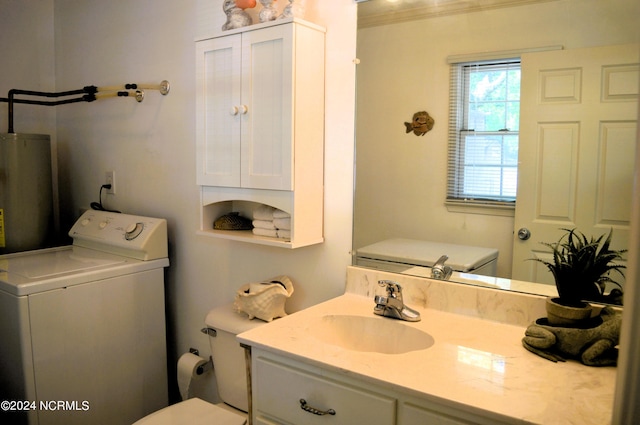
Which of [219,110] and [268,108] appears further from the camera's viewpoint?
[219,110]

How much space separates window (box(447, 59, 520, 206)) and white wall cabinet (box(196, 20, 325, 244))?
1.57 feet

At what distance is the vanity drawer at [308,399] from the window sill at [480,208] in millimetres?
702

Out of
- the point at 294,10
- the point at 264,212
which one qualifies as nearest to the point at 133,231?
the point at 264,212

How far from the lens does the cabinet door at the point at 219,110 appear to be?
1.81 metres

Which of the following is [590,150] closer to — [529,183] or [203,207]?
[529,183]

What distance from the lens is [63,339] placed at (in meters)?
1.98

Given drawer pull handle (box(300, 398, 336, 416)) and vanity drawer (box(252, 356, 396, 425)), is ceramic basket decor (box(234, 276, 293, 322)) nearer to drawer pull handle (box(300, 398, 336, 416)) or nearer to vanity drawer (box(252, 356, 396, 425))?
vanity drawer (box(252, 356, 396, 425))

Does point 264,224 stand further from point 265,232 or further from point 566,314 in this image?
point 566,314

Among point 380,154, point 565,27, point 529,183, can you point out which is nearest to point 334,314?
point 380,154

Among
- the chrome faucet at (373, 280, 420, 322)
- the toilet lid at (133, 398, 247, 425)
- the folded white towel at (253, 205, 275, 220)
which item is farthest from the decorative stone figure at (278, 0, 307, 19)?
the toilet lid at (133, 398, 247, 425)

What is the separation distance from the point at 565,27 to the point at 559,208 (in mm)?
512

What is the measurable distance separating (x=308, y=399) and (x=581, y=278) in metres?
0.78

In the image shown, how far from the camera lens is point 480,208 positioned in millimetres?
1584

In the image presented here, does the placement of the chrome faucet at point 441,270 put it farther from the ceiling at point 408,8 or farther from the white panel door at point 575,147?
the ceiling at point 408,8
